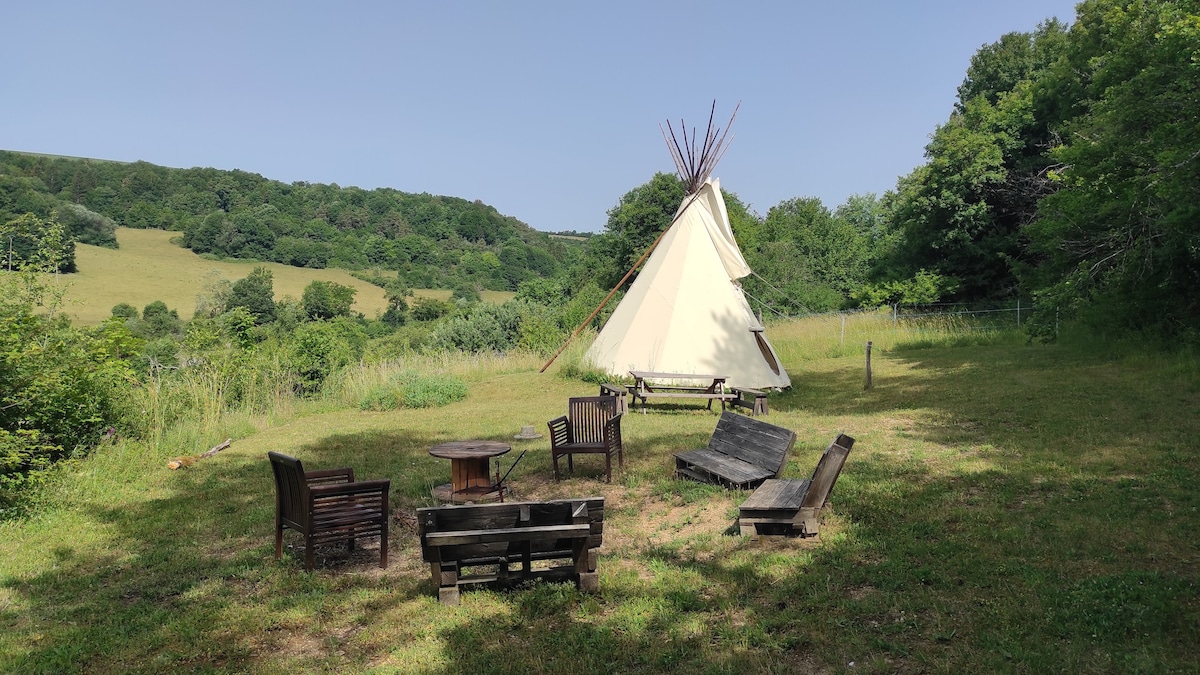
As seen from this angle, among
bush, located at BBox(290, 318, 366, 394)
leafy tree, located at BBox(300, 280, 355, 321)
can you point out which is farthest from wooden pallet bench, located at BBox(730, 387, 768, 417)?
leafy tree, located at BBox(300, 280, 355, 321)

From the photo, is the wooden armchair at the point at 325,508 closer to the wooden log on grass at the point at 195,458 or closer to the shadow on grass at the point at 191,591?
the shadow on grass at the point at 191,591

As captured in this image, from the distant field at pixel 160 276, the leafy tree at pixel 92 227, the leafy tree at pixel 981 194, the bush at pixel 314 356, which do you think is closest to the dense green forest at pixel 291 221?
the leafy tree at pixel 92 227

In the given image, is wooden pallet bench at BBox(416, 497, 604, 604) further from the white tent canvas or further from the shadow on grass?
the white tent canvas

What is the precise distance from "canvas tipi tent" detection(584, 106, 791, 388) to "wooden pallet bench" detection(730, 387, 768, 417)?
6.57 ft

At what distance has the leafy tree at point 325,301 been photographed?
152ft

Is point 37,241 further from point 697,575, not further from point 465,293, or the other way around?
point 465,293

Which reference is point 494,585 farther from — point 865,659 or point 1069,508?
point 1069,508

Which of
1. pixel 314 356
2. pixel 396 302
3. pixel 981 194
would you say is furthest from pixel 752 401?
pixel 396 302

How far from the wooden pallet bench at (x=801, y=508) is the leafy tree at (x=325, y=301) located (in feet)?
Result: 144

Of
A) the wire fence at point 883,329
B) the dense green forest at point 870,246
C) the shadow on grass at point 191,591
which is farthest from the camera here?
the wire fence at point 883,329

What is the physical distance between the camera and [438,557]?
437 centimetres

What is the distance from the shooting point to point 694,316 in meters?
15.0

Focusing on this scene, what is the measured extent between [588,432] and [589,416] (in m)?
0.20

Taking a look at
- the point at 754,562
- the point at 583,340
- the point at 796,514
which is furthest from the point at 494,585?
the point at 583,340
